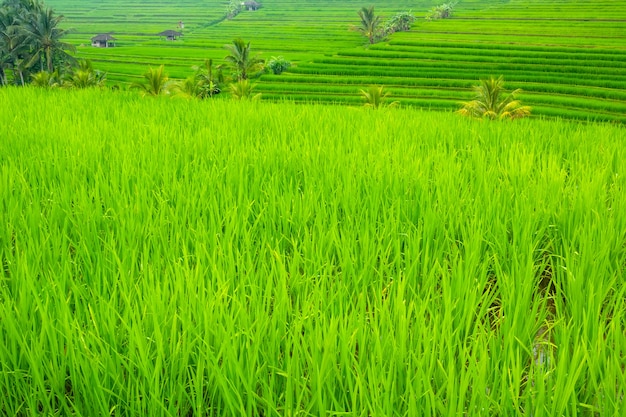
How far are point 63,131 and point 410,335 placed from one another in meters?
2.97

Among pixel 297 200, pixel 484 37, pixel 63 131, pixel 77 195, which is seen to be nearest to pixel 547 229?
pixel 297 200

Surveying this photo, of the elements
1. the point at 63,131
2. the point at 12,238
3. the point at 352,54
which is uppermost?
the point at 352,54

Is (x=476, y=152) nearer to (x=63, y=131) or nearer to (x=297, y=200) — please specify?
(x=297, y=200)

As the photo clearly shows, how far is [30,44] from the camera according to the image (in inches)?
1147

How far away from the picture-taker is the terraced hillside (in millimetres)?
23578

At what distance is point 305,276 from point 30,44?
109ft

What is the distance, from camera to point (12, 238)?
1.81 m

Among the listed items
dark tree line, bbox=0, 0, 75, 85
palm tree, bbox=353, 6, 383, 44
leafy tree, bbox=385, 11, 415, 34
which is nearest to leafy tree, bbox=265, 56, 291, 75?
dark tree line, bbox=0, 0, 75, 85

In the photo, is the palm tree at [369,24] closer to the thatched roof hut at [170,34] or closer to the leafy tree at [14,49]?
the leafy tree at [14,49]

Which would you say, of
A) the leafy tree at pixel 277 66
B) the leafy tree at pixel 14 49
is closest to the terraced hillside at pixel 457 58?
the leafy tree at pixel 277 66

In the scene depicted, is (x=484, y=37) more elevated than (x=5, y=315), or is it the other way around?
(x=484, y=37)

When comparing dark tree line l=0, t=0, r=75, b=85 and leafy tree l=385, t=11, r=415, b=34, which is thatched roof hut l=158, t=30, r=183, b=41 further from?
dark tree line l=0, t=0, r=75, b=85

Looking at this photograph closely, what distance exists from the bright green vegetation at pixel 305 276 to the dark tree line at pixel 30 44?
93.0ft

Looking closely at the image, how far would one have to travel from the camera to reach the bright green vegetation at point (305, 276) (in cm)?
91
